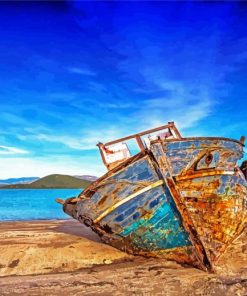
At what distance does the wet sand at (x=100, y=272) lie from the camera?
514cm

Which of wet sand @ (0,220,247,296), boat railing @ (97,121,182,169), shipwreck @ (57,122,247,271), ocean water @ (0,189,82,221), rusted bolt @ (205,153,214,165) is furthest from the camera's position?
ocean water @ (0,189,82,221)

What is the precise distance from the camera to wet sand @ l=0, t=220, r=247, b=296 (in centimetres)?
514

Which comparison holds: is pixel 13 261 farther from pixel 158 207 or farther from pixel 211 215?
pixel 211 215

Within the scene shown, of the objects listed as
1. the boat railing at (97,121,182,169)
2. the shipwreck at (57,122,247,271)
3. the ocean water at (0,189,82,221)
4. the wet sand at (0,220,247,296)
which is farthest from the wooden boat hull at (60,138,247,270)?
the ocean water at (0,189,82,221)

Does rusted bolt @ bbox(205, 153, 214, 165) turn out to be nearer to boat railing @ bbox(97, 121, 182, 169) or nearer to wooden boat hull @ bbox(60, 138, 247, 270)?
wooden boat hull @ bbox(60, 138, 247, 270)

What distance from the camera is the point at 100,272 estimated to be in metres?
6.23

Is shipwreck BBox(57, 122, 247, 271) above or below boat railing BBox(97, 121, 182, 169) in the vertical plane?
below

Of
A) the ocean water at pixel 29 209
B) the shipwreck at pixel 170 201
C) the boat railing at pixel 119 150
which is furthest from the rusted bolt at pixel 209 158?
the ocean water at pixel 29 209

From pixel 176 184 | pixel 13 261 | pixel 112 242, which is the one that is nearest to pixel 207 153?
pixel 176 184

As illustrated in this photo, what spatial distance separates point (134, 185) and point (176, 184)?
88 centimetres

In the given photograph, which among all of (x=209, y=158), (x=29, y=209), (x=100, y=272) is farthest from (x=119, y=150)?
(x=29, y=209)

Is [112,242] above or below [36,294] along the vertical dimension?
above

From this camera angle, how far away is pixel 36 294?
16.4ft

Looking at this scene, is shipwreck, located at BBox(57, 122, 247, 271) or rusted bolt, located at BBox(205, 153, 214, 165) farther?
rusted bolt, located at BBox(205, 153, 214, 165)
